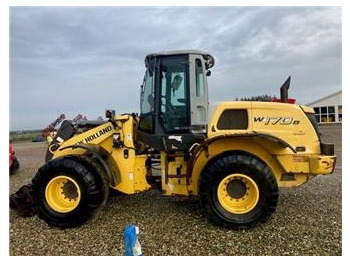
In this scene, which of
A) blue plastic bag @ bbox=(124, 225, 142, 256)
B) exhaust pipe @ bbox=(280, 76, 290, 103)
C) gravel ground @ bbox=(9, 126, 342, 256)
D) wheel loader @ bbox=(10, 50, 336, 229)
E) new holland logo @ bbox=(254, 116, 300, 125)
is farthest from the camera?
exhaust pipe @ bbox=(280, 76, 290, 103)

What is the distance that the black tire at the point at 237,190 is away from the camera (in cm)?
527

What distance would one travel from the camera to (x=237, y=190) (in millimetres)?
5477

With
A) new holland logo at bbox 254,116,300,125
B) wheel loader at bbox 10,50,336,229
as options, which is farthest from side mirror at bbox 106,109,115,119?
new holland logo at bbox 254,116,300,125

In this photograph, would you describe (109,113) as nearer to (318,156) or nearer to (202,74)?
(202,74)

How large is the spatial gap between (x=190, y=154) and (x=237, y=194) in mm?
1002

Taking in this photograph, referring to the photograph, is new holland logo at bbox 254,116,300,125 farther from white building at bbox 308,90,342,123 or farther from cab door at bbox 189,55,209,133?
white building at bbox 308,90,342,123

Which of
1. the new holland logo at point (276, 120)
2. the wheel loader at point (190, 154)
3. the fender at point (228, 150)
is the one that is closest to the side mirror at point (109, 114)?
the wheel loader at point (190, 154)

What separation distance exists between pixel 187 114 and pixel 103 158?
1.62m

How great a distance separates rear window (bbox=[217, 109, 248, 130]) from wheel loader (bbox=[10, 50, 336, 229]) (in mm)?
16

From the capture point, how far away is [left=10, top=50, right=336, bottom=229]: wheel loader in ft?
17.7

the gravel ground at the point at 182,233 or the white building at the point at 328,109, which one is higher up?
the white building at the point at 328,109

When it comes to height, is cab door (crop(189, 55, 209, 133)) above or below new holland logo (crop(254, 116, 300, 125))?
above

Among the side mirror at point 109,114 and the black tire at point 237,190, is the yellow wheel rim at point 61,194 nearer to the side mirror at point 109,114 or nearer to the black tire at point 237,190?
the side mirror at point 109,114

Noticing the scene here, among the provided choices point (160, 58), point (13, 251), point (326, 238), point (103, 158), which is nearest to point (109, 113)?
point (103, 158)
